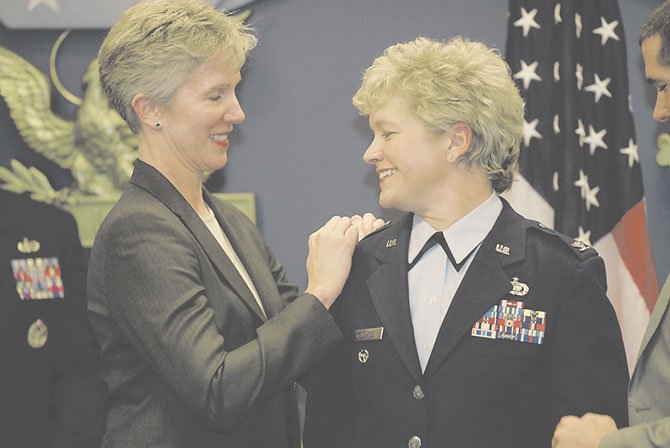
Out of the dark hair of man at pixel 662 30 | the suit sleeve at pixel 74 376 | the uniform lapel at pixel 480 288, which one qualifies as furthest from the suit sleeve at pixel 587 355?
the suit sleeve at pixel 74 376

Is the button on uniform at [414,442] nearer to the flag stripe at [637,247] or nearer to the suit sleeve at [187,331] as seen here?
the suit sleeve at [187,331]

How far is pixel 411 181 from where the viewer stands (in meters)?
2.00

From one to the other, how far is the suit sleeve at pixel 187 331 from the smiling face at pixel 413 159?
1.20 ft

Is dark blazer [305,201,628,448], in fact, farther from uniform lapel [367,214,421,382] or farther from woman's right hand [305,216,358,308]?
woman's right hand [305,216,358,308]

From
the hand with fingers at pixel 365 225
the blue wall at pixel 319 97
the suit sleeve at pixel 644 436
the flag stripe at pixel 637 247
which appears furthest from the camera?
the blue wall at pixel 319 97

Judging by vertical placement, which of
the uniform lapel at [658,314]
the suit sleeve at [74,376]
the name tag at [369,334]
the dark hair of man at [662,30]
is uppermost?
the dark hair of man at [662,30]

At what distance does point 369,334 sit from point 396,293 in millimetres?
111

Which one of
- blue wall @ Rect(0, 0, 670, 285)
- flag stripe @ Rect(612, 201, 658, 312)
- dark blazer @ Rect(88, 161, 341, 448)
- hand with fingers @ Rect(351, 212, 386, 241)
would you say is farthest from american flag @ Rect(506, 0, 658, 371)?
dark blazer @ Rect(88, 161, 341, 448)

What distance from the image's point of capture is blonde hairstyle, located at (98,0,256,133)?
1.91m

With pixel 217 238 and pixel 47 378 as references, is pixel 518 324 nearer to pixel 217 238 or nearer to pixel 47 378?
pixel 217 238

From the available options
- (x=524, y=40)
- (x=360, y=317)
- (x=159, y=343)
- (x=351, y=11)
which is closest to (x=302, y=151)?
(x=351, y=11)

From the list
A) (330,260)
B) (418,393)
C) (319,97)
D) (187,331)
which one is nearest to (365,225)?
(330,260)

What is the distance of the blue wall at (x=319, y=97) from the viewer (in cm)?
375

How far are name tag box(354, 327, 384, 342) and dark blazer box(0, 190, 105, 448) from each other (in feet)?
3.32
